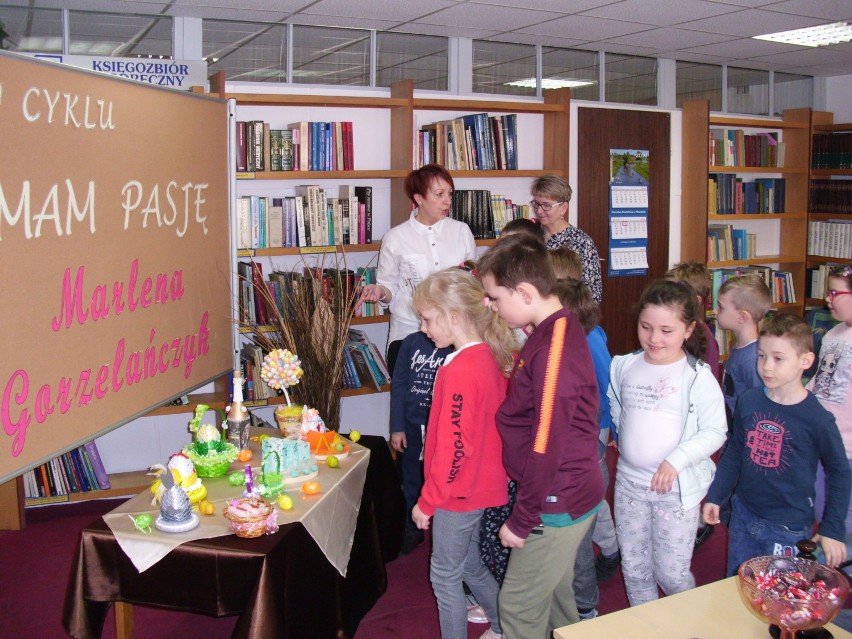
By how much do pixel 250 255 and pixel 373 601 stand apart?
195 centimetres

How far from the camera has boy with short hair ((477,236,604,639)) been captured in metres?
1.97

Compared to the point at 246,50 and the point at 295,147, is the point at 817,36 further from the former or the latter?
the point at 246,50

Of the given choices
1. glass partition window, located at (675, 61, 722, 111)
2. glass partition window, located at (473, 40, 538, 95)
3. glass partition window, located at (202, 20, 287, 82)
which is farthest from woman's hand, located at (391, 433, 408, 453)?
glass partition window, located at (675, 61, 722, 111)

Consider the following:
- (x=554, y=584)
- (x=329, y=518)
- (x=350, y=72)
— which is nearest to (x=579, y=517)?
(x=554, y=584)

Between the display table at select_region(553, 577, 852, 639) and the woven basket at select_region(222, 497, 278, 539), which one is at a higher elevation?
the woven basket at select_region(222, 497, 278, 539)

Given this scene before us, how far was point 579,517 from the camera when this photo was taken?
6.77 ft

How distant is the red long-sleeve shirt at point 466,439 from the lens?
222 cm

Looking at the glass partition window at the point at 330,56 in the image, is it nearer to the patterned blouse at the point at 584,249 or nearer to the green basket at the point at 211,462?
the patterned blouse at the point at 584,249

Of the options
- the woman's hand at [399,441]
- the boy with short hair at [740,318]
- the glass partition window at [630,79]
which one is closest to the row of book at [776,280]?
the glass partition window at [630,79]

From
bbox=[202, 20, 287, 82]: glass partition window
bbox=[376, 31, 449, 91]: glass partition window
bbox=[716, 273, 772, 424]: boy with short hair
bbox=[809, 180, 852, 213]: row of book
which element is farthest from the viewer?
bbox=[809, 180, 852, 213]: row of book

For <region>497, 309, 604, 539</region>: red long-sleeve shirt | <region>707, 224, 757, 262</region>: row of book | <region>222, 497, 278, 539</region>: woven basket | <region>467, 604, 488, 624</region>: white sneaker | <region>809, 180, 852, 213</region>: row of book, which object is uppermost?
<region>809, 180, 852, 213</region>: row of book

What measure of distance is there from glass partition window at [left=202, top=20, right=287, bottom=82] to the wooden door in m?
2.10

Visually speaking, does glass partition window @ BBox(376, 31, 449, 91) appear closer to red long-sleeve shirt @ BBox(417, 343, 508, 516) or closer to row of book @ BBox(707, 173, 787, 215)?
row of book @ BBox(707, 173, 787, 215)

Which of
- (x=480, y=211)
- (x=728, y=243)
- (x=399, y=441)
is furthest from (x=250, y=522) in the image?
(x=728, y=243)
